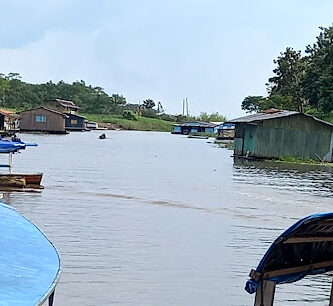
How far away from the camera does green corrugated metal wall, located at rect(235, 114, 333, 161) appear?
3938 centimetres

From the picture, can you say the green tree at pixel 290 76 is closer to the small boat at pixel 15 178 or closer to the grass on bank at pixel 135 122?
the small boat at pixel 15 178

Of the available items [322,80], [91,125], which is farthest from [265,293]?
[91,125]

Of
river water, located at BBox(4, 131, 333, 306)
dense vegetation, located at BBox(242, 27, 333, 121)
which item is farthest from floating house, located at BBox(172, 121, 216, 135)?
river water, located at BBox(4, 131, 333, 306)

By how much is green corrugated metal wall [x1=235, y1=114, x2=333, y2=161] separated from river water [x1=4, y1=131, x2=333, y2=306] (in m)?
9.56

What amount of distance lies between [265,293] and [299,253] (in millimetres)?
571

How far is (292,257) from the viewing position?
636 centimetres

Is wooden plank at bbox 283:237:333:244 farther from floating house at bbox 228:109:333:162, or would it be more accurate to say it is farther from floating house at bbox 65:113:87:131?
floating house at bbox 65:113:87:131

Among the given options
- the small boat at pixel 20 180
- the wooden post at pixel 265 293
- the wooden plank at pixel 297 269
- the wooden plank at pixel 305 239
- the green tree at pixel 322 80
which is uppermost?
the green tree at pixel 322 80

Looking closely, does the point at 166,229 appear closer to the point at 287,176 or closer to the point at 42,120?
the point at 287,176

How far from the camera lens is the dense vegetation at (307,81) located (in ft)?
144

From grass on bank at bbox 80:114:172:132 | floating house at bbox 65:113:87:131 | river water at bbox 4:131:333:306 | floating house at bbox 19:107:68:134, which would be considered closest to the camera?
river water at bbox 4:131:333:306

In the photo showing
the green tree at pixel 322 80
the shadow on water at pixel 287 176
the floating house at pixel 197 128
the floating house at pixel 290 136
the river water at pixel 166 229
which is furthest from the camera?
the floating house at pixel 197 128

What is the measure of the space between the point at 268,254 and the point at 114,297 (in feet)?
12.8

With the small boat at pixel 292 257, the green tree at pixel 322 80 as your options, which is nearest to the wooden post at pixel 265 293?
the small boat at pixel 292 257
